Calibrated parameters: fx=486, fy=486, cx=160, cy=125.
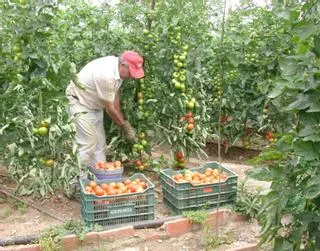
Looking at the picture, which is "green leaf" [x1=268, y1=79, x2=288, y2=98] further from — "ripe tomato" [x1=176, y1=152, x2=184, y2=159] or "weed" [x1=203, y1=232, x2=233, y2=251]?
"ripe tomato" [x1=176, y1=152, x2=184, y2=159]

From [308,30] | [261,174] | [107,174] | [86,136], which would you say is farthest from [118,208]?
[308,30]

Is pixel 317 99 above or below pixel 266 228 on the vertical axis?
above

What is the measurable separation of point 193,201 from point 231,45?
2274 millimetres

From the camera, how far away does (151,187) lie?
12.8 ft

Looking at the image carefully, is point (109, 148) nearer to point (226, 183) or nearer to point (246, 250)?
point (226, 183)

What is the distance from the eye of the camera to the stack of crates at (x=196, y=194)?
13.2 ft

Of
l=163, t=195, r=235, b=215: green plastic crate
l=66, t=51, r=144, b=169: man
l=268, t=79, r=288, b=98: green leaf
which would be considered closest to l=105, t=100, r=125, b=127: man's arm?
l=66, t=51, r=144, b=169: man

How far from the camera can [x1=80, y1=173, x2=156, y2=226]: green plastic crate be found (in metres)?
3.75

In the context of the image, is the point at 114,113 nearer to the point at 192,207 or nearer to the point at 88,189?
the point at 88,189

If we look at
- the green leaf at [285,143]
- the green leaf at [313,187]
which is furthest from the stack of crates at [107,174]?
the green leaf at [313,187]

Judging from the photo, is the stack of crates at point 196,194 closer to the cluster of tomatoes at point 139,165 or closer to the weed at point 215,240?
the weed at point 215,240

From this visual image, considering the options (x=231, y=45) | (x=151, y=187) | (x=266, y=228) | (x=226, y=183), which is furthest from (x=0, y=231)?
(x=231, y=45)

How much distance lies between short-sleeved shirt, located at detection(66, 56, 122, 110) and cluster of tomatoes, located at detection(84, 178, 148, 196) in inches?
34.4

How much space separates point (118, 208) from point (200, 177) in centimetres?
80
